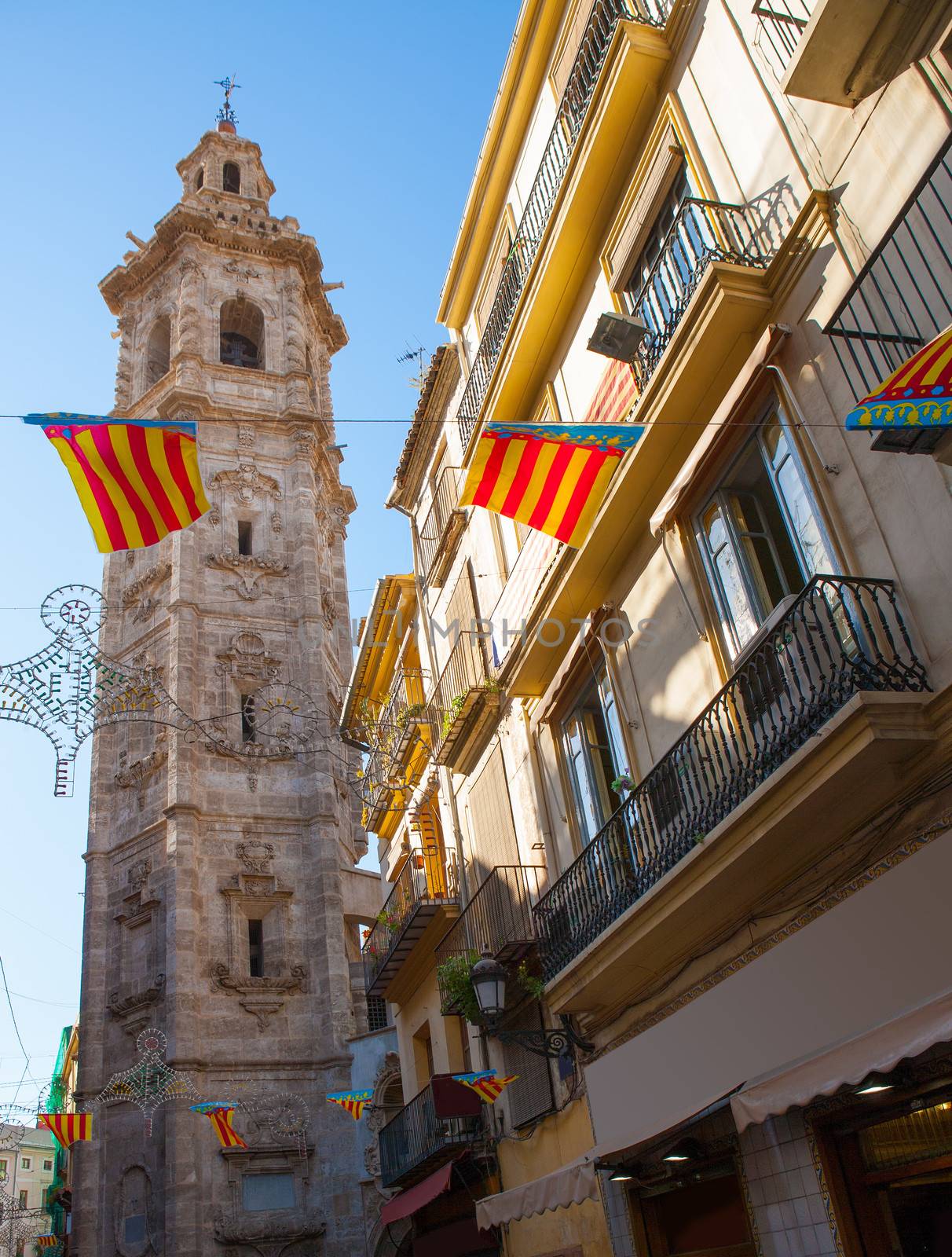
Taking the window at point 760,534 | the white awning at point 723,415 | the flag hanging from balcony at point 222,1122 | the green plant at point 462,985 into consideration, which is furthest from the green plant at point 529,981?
the flag hanging from balcony at point 222,1122

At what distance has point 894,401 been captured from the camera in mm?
4738

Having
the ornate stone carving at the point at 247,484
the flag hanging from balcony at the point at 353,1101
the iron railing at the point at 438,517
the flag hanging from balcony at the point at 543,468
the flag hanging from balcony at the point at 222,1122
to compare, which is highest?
the ornate stone carving at the point at 247,484

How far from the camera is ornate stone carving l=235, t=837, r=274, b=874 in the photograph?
2602cm

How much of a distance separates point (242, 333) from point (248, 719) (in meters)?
14.7

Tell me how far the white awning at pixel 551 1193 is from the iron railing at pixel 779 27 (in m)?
7.76

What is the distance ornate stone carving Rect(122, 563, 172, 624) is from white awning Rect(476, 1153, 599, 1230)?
2310 cm

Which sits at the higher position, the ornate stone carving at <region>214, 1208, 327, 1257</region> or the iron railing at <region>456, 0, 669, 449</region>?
the iron railing at <region>456, 0, 669, 449</region>

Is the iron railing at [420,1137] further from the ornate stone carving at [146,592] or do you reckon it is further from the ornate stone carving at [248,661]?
the ornate stone carving at [146,592]

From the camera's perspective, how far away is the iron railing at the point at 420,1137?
1264 cm

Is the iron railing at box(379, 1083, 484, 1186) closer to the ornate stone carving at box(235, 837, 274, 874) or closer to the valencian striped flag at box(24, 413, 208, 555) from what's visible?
the valencian striped flag at box(24, 413, 208, 555)

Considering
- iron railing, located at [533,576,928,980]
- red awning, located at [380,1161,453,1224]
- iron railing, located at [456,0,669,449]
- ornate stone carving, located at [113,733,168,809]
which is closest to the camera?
iron railing, located at [533,576,928,980]

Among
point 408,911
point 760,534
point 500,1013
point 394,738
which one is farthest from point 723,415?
point 394,738

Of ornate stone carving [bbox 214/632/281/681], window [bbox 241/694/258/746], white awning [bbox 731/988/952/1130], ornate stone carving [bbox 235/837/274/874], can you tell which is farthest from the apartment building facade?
ornate stone carving [bbox 214/632/281/681]

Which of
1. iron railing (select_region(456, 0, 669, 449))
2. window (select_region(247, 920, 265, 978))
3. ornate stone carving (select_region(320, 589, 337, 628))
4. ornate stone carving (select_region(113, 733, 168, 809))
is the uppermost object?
ornate stone carving (select_region(320, 589, 337, 628))
